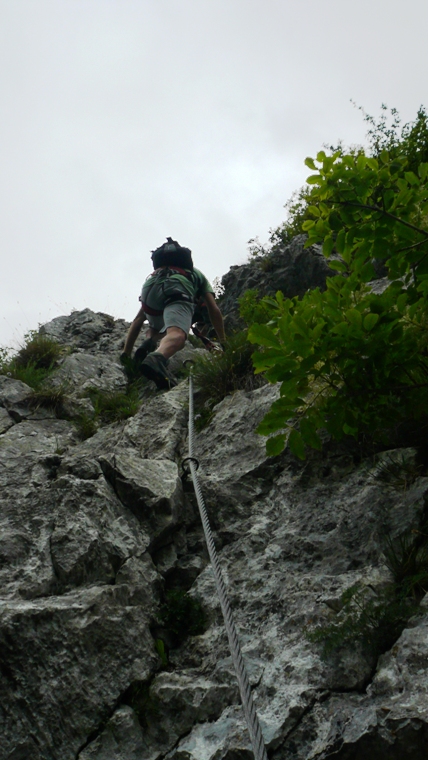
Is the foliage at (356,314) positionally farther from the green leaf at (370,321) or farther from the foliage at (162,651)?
the foliage at (162,651)

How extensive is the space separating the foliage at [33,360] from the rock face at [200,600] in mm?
1872

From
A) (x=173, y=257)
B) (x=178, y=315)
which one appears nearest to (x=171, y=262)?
(x=173, y=257)

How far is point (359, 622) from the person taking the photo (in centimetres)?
276

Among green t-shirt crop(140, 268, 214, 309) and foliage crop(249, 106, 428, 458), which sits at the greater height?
green t-shirt crop(140, 268, 214, 309)

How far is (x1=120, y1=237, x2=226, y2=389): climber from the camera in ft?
24.0

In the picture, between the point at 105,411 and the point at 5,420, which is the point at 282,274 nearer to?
the point at 105,411

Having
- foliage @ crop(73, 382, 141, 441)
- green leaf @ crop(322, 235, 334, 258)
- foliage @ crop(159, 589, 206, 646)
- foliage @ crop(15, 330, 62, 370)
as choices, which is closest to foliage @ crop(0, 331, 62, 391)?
foliage @ crop(15, 330, 62, 370)

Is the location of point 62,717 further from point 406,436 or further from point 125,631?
point 406,436

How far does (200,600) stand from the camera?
3439 millimetres

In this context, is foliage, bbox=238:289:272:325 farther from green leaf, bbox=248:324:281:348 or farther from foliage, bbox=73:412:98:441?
green leaf, bbox=248:324:281:348

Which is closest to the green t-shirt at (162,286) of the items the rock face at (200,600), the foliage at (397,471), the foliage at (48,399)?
the foliage at (48,399)

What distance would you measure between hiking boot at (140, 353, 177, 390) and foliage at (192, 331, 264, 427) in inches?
24.9

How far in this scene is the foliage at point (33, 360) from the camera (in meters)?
6.61

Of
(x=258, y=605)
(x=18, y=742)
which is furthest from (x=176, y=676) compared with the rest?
(x=18, y=742)
